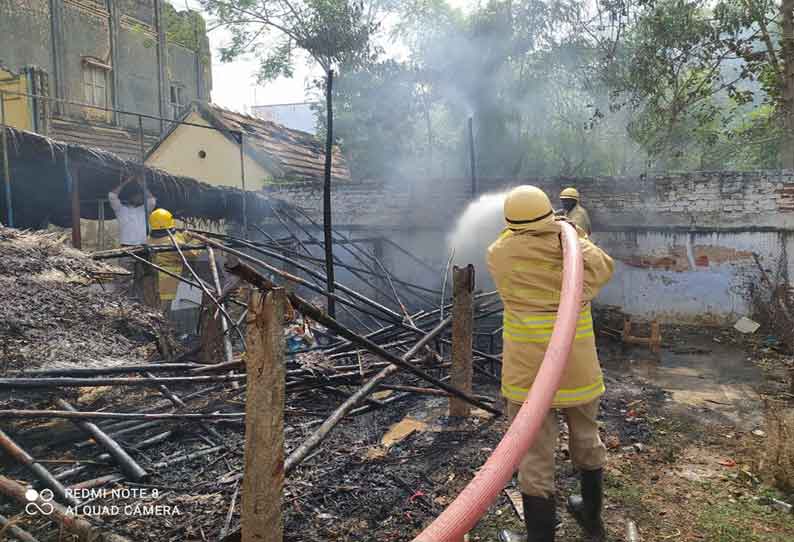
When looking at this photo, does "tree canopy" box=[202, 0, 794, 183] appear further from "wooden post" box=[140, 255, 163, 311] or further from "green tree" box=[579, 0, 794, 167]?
"wooden post" box=[140, 255, 163, 311]

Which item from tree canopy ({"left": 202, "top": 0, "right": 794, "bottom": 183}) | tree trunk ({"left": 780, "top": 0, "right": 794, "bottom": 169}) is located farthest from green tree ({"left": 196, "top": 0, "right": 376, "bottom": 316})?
tree trunk ({"left": 780, "top": 0, "right": 794, "bottom": 169})

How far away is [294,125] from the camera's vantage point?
46.5 m

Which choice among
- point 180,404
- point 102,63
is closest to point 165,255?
point 180,404

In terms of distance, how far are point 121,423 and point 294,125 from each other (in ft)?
148

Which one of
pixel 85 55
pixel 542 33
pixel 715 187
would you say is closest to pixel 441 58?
pixel 542 33

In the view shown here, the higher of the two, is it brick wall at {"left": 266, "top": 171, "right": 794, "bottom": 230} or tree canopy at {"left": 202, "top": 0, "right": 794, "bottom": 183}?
tree canopy at {"left": 202, "top": 0, "right": 794, "bottom": 183}

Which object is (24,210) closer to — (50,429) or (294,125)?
(50,429)

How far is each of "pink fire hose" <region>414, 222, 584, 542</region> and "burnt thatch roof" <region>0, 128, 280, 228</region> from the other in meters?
7.74

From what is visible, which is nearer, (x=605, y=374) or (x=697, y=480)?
(x=697, y=480)

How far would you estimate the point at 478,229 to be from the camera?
11.3 meters

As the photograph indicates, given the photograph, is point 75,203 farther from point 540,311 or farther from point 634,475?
point 634,475

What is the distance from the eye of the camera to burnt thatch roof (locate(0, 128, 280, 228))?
7.62 meters

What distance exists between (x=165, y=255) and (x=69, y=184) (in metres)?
1.79

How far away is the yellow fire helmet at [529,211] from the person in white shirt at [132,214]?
8.65m
